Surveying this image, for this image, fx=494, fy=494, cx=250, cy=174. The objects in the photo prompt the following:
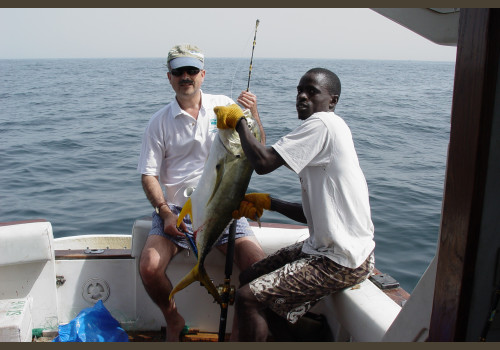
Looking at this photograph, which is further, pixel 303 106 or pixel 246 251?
pixel 246 251

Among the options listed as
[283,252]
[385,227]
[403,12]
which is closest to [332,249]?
[283,252]

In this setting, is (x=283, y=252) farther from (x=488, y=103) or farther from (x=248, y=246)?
(x=488, y=103)

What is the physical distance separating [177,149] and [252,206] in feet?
3.72

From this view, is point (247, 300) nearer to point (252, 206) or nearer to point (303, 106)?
point (252, 206)

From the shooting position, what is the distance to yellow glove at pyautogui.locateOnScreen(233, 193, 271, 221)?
314cm

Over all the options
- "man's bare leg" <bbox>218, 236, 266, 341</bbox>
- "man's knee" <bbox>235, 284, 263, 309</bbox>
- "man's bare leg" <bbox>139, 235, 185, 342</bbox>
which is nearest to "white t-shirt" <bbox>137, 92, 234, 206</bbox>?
"man's bare leg" <bbox>139, 235, 185, 342</bbox>

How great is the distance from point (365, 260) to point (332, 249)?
265 millimetres

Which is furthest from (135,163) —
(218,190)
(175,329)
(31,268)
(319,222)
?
(319,222)

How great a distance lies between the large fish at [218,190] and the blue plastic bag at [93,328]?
791mm

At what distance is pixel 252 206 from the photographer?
10.4 feet

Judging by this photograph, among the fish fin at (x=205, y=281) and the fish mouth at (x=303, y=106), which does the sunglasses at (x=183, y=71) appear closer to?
the fish mouth at (x=303, y=106)

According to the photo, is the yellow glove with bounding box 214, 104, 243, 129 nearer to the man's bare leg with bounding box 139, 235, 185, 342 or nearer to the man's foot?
the man's bare leg with bounding box 139, 235, 185, 342

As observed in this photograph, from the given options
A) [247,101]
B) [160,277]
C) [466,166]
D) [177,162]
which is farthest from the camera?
[177,162]

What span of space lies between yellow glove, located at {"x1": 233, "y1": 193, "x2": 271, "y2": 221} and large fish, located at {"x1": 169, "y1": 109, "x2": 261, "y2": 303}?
0.04 m
